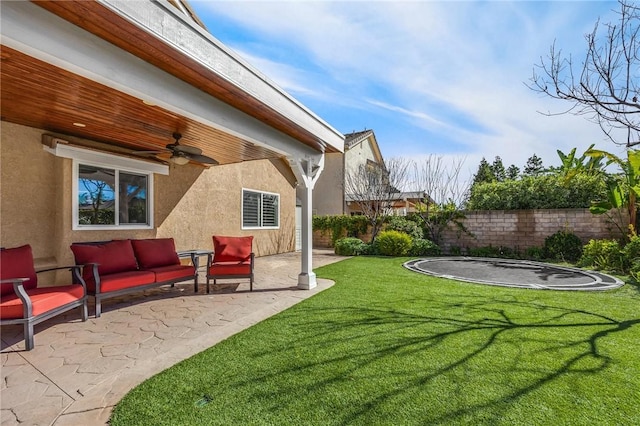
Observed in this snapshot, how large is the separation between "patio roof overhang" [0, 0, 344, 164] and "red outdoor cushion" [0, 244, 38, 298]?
2271mm

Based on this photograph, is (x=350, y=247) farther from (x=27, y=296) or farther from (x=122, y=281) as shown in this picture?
(x=27, y=296)

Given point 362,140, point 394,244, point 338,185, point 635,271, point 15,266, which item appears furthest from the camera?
point 362,140

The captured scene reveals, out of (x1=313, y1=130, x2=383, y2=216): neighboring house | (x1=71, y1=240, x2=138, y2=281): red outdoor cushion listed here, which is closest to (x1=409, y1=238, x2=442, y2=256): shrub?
(x1=313, y1=130, x2=383, y2=216): neighboring house

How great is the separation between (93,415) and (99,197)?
6.21 meters

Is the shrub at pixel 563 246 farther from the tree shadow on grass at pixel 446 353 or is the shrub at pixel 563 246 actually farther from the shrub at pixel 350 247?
the tree shadow on grass at pixel 446 353

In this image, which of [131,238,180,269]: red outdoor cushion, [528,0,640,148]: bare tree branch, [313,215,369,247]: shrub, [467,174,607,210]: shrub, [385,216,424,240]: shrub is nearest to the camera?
[528,0,640,148]: bare tree branch

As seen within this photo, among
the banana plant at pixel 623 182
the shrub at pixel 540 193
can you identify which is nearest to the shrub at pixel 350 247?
the shrub at pixel 540 193

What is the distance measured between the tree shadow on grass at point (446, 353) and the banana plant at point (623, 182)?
3.56 metres

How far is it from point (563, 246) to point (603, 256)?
89.1 inches

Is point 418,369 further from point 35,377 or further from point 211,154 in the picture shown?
point 211,154

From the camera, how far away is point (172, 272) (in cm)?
641

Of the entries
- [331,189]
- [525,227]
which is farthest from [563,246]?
[331,189]

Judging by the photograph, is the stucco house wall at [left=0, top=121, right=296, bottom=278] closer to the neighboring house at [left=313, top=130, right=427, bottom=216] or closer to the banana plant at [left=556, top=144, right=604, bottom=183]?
the neighboring house at [left=313, top=130, right=427, bottom=216]

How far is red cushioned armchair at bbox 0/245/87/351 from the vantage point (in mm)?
3781
